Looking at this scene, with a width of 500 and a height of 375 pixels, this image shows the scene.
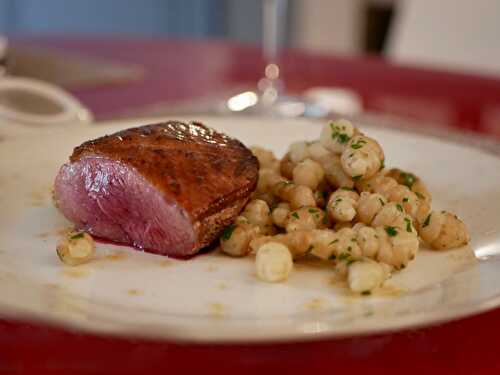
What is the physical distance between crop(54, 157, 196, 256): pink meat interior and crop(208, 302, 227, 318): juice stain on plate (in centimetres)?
15

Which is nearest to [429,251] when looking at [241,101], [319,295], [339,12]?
[319,295]

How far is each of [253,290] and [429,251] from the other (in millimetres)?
267

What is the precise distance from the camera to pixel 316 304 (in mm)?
844

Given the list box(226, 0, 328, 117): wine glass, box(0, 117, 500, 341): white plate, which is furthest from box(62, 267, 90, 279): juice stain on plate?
box(226, 0, 328, 117): wine glass

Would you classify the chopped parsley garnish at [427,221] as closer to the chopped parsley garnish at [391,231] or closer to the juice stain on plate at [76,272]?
the chopped parsley garnish at [391,231]

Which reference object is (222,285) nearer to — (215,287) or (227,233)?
(215,287)

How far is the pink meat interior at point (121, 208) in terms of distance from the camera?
0.98 m

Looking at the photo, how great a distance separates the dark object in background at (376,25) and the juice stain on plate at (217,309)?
17.2ft

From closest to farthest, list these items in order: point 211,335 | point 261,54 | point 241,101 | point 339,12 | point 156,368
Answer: point 211,335
point 156,368
point 241,101
point 261,54
point 339,12

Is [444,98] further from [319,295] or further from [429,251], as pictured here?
[319,295]

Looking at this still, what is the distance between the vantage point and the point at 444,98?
93.8 inches

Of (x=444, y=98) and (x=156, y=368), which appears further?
(x=444, y=98)

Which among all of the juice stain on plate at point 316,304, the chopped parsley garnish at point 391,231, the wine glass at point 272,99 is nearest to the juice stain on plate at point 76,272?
the juice stain on plate at point 316,304

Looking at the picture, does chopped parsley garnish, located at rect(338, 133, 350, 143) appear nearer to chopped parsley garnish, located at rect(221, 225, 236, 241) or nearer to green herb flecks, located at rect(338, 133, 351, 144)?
green herb flecks, located at rect(338, 133, 351, 144)
